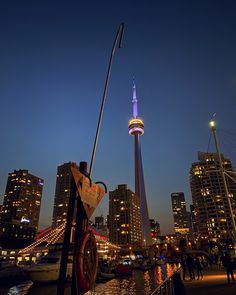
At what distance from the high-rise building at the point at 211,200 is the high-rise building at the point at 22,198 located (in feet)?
397

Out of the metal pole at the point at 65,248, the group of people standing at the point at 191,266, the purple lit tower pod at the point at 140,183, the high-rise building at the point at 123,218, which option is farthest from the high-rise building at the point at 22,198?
the metal pole at the point at 65,248

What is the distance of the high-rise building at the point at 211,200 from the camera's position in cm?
13525

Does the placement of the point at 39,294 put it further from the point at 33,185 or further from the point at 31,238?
the point at 33,185

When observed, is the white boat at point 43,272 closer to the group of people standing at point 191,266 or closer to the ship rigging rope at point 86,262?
the group of people standing at point 191,266

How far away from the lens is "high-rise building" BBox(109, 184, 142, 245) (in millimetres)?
176375

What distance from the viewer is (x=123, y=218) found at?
592 ft

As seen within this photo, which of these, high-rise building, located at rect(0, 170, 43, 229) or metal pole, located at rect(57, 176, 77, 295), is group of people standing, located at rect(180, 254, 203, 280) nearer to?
metal pole, located at rect(57, 176, 77, 295)

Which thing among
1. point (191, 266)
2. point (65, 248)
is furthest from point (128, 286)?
point (65, 248)

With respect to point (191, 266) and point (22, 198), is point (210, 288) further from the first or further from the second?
point (22, 198)

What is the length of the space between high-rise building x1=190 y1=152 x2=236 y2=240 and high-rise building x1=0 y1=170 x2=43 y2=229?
121 meters

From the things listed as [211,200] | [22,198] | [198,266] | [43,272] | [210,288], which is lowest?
[210,288]

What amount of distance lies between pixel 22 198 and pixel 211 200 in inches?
5270

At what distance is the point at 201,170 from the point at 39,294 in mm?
147302

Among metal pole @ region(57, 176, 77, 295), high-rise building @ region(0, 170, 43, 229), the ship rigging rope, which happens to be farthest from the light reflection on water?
high-rise building @ region(0, 170, 43, 229)
